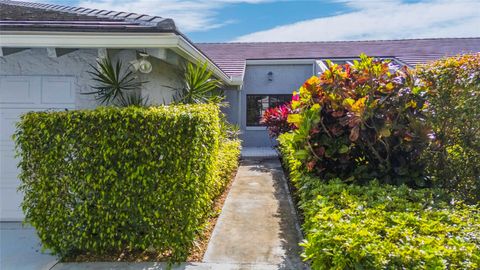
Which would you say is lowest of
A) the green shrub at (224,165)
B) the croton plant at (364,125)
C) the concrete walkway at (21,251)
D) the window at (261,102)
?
the concrete walkway at (21,251)

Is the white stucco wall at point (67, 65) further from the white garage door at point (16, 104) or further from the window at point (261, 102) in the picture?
the window at point (261, 102)

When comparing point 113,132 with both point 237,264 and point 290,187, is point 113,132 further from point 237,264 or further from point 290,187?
point 290,187

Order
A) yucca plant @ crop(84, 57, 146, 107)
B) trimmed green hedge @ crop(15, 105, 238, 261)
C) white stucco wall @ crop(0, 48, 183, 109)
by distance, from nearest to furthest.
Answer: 1. trimmed green hedge @ crop(15, 105, 238, 261)
2. yucca plant @ crop(84, 57, 146, 107)
3. white stucco wall @ crop(0, 48, 183, 109)

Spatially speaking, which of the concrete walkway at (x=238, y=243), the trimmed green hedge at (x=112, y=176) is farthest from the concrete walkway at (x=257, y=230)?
the trimmed green hedge at (x=112, y=176)

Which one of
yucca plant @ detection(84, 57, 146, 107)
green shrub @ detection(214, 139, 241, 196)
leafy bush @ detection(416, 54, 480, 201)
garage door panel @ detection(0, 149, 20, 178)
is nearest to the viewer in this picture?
leafy bush @ detection(416, 54, 480, 201)

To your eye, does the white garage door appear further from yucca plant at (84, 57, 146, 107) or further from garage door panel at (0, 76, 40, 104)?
yucca plant at (84, 57, 146, 107)

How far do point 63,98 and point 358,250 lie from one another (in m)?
6.01

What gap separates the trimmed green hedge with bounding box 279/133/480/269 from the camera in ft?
10.3

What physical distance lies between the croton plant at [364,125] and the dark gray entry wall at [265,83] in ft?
36.4

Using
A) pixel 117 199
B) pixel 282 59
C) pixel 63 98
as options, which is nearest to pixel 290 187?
pixel 117 199

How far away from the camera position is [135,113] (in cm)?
473

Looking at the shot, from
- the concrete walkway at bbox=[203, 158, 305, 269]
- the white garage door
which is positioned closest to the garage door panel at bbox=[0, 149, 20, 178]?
the white garage door

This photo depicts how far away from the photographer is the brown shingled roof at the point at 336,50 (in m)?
17.6

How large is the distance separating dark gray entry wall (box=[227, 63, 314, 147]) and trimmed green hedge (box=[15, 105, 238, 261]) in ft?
42.4
